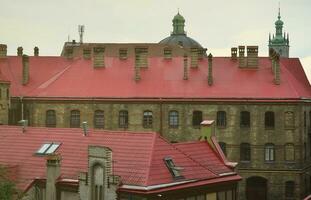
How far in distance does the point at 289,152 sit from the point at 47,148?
24.0 meters

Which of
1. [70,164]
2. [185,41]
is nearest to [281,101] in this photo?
[70,164]

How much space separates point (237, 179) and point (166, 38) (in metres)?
65.0

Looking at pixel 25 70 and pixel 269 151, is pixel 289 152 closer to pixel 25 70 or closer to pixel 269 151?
pixel 269 151

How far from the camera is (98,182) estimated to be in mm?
29172

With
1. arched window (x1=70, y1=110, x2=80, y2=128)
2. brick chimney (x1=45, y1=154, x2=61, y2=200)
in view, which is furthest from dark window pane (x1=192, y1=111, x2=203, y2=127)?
brick chimney (x1=45, y1=154, x2=61, y2=200)

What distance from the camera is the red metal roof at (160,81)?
51.4 m

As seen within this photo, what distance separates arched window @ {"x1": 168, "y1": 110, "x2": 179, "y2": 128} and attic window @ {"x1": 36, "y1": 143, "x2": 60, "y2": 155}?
1876 centimetres

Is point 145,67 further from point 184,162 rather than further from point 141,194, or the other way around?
point 141,194

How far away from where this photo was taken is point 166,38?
97.1m

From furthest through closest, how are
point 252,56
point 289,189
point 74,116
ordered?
point 252,56 < point 74,116 < point 289,189

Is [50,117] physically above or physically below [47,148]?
above

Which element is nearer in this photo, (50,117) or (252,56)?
(50,117)

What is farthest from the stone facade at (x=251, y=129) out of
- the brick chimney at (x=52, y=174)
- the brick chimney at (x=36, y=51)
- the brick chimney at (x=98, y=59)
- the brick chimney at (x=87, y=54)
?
the brick chimney at (x=52, y=174)

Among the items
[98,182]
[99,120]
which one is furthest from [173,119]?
[98,182]
